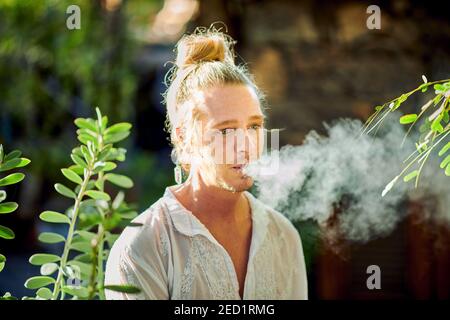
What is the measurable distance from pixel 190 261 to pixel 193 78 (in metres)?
0.33

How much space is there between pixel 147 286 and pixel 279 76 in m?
2.17

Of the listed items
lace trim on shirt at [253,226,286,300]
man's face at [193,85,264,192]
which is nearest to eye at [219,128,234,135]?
man's face at [193,85,264,192]

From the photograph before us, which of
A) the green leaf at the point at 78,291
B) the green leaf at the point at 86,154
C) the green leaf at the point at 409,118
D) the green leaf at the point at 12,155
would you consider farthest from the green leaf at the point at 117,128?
the green leaf at the point at 409,118

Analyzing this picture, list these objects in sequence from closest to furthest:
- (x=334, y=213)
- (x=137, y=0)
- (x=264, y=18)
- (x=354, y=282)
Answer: (x=334, y=213), (x=354, y=282), (x=264, y=18), (x=137, y=0)

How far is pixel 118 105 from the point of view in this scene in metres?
3.57

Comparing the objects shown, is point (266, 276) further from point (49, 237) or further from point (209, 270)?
point (49, 237)

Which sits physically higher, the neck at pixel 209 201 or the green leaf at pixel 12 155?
the green leaf at pixel 12 155

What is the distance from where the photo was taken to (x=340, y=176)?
65.3 inches

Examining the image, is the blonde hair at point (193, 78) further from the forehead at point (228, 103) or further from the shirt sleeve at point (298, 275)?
the shirt sleeve at point (298, 275)

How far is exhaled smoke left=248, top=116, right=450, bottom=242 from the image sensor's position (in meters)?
1.47

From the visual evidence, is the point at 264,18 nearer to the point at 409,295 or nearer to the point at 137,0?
the point at 409,295

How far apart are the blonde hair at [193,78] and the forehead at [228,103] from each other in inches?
0.5

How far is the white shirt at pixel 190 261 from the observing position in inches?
45.7

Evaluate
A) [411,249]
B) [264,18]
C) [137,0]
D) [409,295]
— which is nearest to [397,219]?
[411,249]
